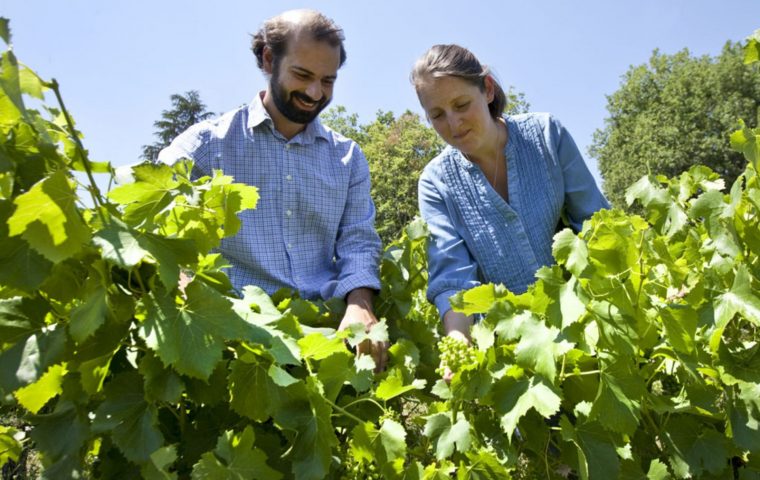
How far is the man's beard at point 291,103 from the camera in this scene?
267 centimetres

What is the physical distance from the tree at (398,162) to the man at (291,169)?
86.3ft

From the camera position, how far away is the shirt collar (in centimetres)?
272

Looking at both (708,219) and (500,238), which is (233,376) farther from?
(500,238)

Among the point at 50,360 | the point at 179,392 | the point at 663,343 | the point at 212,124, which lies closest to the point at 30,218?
the point at 50,360

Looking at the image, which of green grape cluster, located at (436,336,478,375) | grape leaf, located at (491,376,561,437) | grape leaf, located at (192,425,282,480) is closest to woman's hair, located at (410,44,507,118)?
green grape cluster, located at (436,336,478,375)

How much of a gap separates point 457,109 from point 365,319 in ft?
3.21

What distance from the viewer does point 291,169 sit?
270 cm

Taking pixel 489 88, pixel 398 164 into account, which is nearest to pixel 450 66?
pixel 489 88

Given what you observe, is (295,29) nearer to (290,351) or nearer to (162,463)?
(290,351)

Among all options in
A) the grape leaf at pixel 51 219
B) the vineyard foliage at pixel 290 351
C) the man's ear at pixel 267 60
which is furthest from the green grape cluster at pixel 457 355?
the man's ear at pixel 267 60

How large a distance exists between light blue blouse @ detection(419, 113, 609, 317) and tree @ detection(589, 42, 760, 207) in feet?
98.4

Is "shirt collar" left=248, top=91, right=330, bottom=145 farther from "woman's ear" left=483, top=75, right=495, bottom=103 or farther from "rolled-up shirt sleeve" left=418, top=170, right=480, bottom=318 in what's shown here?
"woman's ear" left=483, top=75, right=495, bottom=103

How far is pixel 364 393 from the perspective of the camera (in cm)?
172

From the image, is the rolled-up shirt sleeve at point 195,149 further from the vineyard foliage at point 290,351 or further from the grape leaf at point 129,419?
the grape leaf at point 129,419
